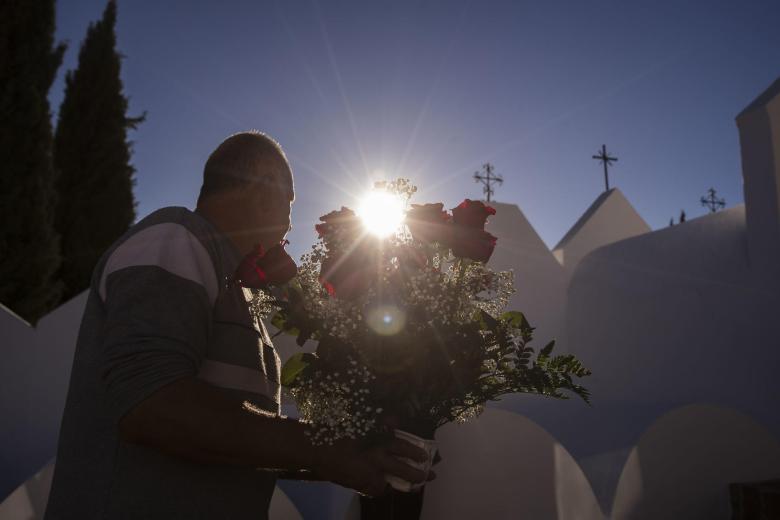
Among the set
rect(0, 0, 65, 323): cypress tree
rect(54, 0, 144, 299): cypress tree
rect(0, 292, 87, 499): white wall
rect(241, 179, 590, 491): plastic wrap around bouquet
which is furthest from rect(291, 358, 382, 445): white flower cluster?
rect(54, 0, 144, 299): cypress tree

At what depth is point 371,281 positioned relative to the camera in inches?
57.2

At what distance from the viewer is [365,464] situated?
1.36 metres

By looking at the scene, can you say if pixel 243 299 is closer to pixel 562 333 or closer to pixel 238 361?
pixel 238 361

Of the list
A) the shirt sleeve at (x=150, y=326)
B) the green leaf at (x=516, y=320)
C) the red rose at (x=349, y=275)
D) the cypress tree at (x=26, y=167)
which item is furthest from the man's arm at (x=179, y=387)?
the cypress tree at (x=26, y=167)

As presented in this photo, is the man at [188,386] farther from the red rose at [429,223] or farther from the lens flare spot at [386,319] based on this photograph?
the red rose at [429,223]

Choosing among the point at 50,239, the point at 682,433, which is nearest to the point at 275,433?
the point at 682,433

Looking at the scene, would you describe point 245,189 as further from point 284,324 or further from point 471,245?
point 471,245

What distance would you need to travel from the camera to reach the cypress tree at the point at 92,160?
43.6ft

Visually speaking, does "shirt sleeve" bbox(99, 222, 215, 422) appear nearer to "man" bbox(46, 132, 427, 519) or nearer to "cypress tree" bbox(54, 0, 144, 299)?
"man" bbox(46, 132, 427, 519)

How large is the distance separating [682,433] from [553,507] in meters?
1.63

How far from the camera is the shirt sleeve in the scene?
1.16 m

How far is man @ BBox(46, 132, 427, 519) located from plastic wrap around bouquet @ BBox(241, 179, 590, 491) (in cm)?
10

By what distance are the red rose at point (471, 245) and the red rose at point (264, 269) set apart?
0.43 m

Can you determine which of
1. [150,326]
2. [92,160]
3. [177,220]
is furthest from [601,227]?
[92,160]
